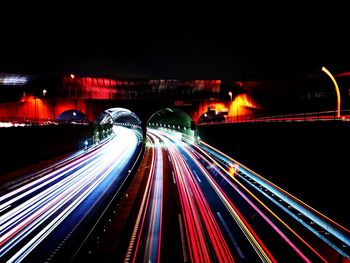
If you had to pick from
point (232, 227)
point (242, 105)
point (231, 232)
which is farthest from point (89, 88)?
point (231, 232)

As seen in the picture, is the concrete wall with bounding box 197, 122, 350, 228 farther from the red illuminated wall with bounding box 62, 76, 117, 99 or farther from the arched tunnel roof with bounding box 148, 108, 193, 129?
the arched tunnel roof with bounding box 148, 108, 193, 129

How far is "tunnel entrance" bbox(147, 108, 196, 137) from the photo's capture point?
6612 centimetres

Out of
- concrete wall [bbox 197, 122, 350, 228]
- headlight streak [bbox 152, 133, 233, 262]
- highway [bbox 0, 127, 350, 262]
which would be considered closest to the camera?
headlight streak [bbox 152, 133, 233, 262]

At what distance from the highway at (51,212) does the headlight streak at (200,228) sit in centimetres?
476

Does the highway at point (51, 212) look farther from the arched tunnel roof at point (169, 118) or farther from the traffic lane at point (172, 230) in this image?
the arched tunnel roof at point (169, 118)

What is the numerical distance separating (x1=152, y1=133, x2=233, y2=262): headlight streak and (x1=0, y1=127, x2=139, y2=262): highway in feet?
15.6

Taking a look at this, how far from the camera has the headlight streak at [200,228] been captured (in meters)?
10.3

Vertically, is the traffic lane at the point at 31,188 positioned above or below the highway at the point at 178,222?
above

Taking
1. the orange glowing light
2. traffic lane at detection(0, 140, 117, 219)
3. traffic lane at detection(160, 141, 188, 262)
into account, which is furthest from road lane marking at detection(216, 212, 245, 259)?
the orange glowing light

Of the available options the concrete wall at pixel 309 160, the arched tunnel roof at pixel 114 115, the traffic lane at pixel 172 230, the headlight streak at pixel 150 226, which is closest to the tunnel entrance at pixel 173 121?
the arched tunnel roof at pixel 114 115

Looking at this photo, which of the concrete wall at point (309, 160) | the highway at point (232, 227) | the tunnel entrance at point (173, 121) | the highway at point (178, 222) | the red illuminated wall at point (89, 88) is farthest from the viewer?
the tunnel entrance at point (173, 121)

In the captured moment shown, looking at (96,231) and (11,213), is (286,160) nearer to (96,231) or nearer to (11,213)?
(96,231)

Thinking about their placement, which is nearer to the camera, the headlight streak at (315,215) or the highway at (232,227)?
the highway at (232,227)

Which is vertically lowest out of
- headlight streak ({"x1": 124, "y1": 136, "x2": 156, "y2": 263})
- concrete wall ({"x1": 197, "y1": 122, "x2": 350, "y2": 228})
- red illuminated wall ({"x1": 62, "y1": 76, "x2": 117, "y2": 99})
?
headlight streak ({"x1": 124, "y1": 136, "x2": 156, "y2": 263})
